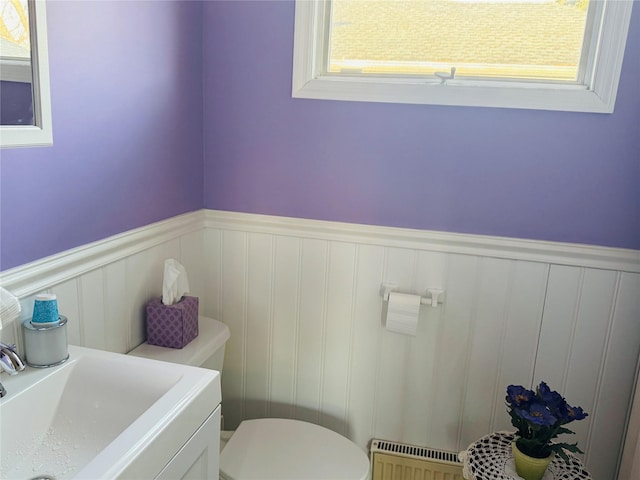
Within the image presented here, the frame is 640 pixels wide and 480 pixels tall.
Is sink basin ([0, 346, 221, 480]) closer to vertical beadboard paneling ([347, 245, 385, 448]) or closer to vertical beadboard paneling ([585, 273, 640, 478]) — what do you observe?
vertical beadboard paneling ([347, 245, 385, 448])

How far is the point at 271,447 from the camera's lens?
1.70 m

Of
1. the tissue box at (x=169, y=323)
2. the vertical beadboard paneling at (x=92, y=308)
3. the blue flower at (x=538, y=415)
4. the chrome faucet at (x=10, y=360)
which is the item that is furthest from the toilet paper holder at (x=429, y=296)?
the chrome faucet at (x=10, y=360)

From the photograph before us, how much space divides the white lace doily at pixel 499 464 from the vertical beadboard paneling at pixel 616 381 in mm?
157

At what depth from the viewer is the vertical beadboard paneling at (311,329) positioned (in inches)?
74.5

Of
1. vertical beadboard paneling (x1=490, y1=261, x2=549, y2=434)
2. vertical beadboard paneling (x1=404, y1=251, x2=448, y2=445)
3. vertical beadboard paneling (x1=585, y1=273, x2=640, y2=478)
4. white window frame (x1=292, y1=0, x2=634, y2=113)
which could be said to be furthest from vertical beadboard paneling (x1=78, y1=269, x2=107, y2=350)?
vertical beadboard paneling (x1=585, y1=273, x2=640, y2=478)

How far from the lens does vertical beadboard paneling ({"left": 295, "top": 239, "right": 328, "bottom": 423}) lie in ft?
6.21

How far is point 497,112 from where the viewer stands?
1661 mm

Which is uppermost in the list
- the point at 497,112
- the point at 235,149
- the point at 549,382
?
the point at 497,112

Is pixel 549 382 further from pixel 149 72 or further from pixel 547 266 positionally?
pixel 149 72

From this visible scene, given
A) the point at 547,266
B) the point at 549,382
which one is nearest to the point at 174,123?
the point at 547,266

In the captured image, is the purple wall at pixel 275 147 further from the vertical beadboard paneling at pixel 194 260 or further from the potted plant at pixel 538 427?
the potted plant at pixel 538 427

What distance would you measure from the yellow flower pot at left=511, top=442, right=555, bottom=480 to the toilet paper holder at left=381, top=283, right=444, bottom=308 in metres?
0.49

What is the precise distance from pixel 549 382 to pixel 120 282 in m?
1.37

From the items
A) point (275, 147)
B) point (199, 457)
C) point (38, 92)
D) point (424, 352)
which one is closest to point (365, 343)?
point (424, 352)
